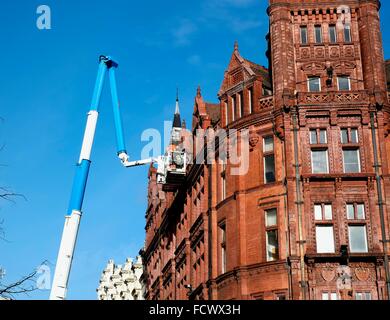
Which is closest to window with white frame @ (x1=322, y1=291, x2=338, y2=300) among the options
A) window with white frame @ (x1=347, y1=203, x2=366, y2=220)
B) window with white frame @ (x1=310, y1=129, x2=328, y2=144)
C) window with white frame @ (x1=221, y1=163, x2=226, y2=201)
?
window with white frame @ (x1=347, y1=203, x2=366, y2=220)

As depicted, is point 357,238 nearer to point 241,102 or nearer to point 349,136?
point 349,136

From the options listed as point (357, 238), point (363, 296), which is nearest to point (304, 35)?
point (357, 238)

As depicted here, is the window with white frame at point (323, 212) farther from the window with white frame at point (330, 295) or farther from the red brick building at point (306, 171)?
the window with white frame at point (330, 295)

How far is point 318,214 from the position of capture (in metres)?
44.1

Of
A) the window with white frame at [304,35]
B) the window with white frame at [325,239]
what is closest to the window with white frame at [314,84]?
the window with white frame at [304,35]

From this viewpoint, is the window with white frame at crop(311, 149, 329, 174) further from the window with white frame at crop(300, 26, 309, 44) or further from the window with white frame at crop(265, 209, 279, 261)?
the window with white frame at crop(300, 26, 309, 44)

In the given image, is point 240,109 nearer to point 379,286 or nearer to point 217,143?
point 217,143

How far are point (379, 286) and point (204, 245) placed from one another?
13.9m

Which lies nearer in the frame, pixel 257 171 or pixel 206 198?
pixel 257 171

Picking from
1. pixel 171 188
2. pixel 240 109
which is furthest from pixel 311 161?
pixel 171 188

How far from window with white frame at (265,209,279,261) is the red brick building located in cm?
7

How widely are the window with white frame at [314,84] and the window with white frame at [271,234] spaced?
8.96 metres

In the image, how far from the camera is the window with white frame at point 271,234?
44.0 m
